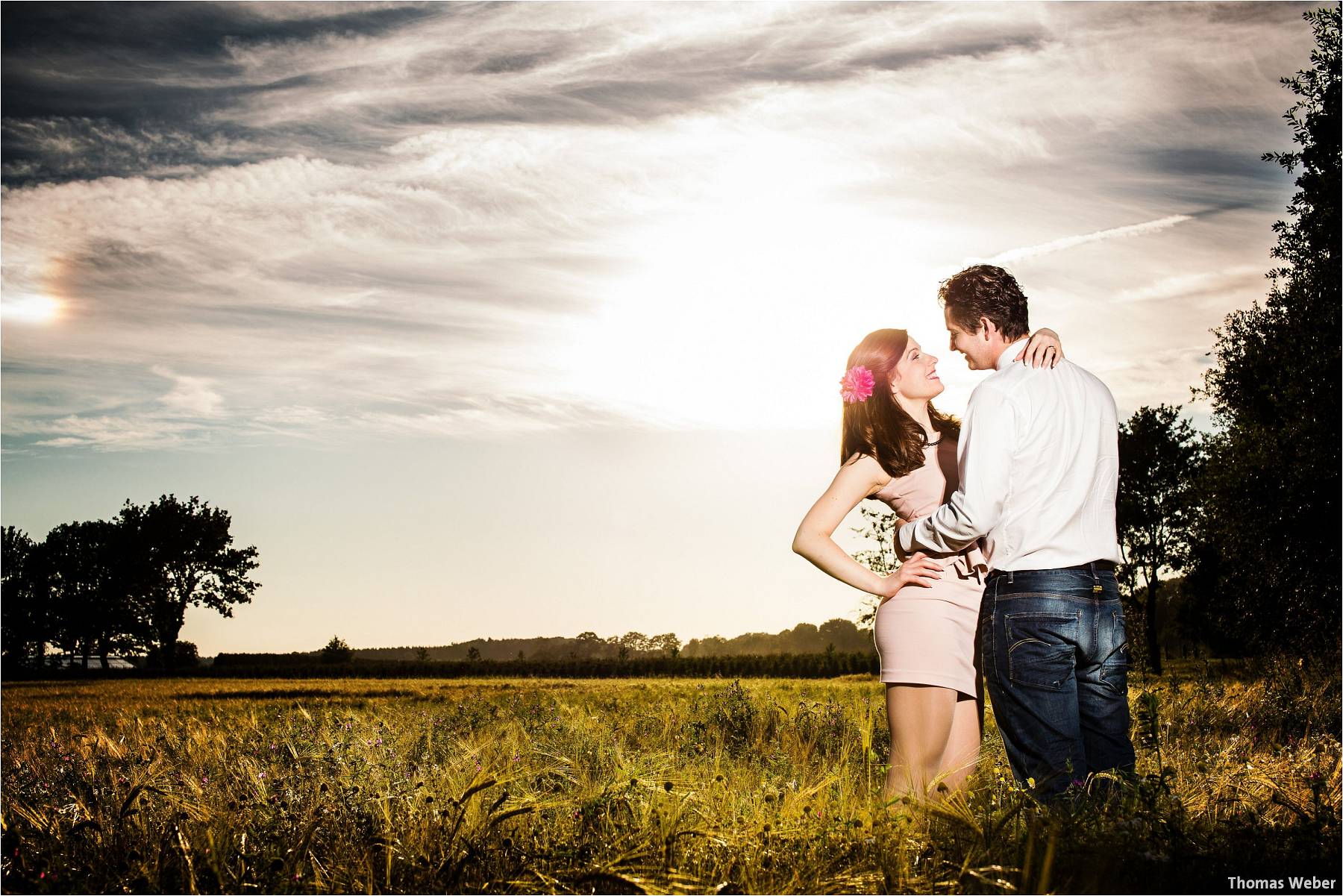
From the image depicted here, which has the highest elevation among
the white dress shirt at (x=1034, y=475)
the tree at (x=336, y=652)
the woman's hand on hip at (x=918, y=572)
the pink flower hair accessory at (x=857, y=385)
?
the pink flower hair accessory at (x=857, y=385)

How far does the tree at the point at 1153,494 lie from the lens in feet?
142

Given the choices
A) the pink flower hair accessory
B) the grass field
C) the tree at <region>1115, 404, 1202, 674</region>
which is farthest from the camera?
the tree at <region>1115, 404, 1202, 674</region>

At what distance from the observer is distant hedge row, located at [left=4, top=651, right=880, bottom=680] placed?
44.6 meters

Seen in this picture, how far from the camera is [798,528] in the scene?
5055 millimetres

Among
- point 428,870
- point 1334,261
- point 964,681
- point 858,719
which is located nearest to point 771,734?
point 858,719

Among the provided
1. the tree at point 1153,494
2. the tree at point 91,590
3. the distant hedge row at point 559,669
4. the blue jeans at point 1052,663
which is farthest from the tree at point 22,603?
the blue jeans at point 1052,663

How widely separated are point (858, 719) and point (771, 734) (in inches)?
43.3

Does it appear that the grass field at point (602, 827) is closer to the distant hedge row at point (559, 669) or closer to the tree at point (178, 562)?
the distant hedge row at point (559, 669)

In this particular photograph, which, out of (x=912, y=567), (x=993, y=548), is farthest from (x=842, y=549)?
(x=993, y=548)

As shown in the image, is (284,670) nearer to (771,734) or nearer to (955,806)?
(771,734)

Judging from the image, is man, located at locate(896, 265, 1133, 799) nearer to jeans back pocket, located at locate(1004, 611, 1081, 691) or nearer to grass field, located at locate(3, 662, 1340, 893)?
jeans back pocket, located at locate(1004, 611, 1081, 691)

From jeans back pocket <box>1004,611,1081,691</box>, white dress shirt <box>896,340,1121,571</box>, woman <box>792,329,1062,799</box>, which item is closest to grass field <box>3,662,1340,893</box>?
woman <box>792,329,1062,799</box>

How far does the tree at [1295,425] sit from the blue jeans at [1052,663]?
18562 millimetres

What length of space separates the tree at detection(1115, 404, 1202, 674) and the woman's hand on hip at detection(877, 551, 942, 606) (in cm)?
4227
